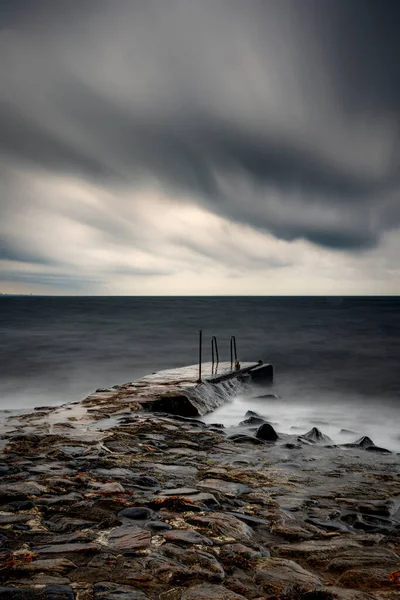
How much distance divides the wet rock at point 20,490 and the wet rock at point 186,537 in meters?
1.82

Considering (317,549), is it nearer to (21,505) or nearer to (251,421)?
(21,505)

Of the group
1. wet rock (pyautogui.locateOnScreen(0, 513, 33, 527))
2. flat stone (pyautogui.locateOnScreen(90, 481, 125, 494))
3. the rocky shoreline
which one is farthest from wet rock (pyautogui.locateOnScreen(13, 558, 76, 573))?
flat stone (pyautogui.locateOnScreen(90, 481, 125, 494))

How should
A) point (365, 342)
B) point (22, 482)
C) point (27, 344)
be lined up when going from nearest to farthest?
point (22, 482) < point (27, 344) < point (365, 342)

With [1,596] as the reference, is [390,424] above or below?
below

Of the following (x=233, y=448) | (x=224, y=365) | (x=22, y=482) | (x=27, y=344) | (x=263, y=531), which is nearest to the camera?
(x=263, y=531)

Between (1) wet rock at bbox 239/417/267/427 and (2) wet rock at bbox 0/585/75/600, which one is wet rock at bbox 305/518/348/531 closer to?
(2) wet rock at bbox 0/585/75/600

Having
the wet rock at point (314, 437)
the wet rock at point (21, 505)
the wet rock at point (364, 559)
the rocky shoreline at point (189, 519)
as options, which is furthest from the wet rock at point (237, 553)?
the wet rock at point (314, 437)

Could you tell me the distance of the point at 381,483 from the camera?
6695 millimetres

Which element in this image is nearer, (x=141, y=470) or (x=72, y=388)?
(x=141, y=470)

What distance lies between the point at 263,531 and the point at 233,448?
3.82 metres

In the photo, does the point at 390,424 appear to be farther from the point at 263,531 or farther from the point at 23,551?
the point at 23,551

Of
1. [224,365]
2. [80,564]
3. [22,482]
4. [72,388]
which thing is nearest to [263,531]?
[80,564]

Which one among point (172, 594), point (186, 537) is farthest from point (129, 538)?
point (172, 594)

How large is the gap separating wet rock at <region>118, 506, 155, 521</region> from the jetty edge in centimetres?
671
